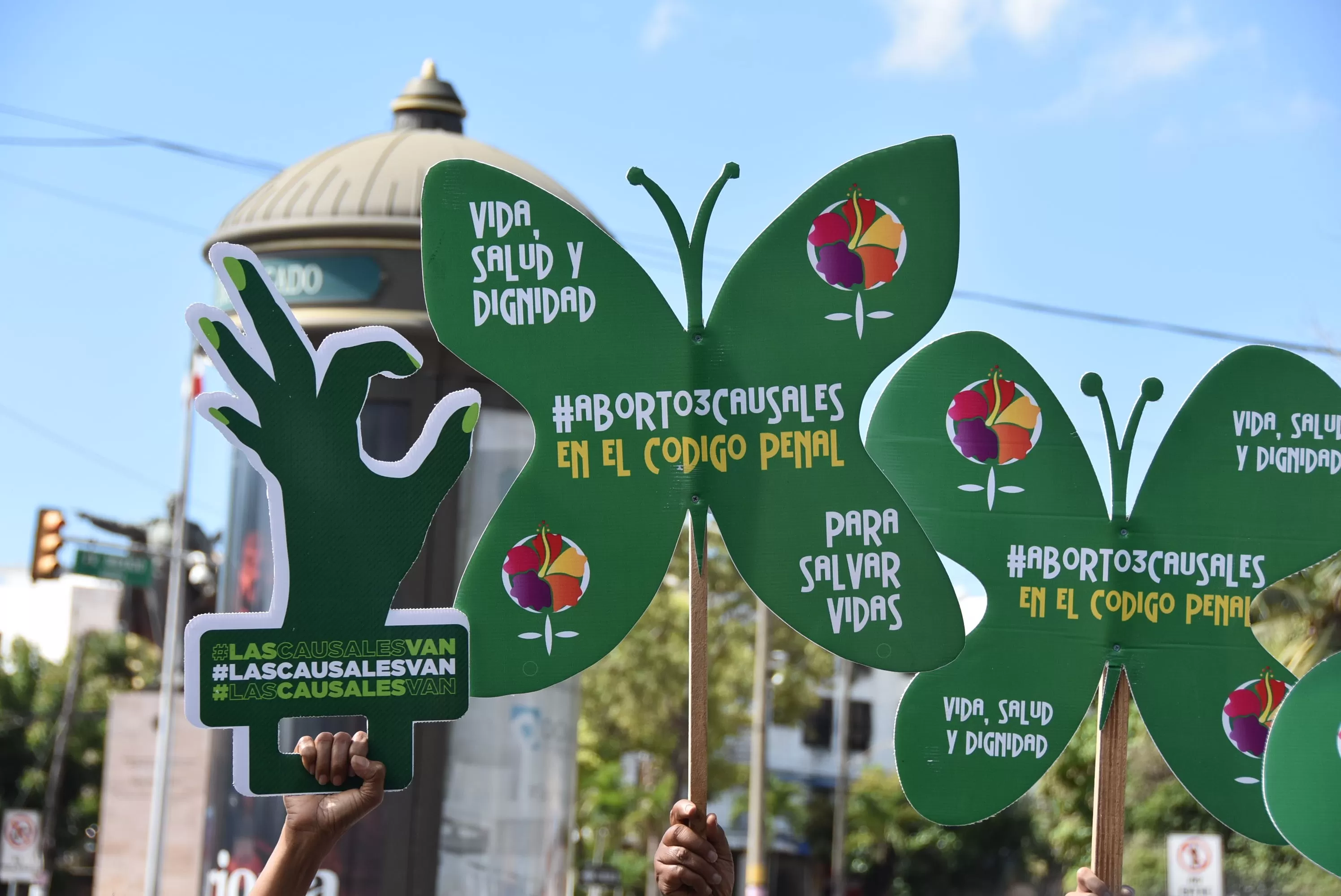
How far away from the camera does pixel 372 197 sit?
313 inches

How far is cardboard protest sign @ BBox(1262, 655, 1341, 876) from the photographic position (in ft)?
12.5

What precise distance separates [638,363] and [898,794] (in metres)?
35.2

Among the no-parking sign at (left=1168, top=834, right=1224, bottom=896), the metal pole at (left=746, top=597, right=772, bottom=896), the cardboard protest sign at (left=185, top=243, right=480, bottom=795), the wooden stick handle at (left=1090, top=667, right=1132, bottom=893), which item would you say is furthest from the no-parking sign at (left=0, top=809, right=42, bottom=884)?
the wooden stick handle at (left=1090, top=667, right=1132, bottom=893)

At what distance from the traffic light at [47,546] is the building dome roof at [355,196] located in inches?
286

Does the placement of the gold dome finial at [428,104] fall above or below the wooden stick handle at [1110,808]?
above

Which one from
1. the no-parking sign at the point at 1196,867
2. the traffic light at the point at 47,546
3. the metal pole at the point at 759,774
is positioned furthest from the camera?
the metal pole at the point at 759,774

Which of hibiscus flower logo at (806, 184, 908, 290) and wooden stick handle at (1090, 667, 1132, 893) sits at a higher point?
hibiscus flower logo at (806, 184, 908, 290)

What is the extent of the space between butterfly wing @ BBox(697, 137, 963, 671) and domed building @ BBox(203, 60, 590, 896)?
14.3 feet

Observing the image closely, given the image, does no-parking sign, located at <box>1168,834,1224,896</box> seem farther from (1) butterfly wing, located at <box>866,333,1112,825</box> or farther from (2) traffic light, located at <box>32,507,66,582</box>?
(2) traffic light, located at <box>32,507,66,582</box>

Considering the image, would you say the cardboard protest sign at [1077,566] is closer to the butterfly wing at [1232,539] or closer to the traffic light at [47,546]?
the butterfly wing at [1232,539]

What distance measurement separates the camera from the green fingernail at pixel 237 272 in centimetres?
323

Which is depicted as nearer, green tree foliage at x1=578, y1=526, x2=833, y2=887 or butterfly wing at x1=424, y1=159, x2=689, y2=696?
butterfly wing at x1=424, y1=159, x2=689, y2=696

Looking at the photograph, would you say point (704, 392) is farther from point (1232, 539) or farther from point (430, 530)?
point (430, 530)

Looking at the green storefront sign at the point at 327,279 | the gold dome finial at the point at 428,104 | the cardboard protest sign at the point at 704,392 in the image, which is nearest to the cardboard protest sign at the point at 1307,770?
the cardboard protest sign at the point at 704,392
